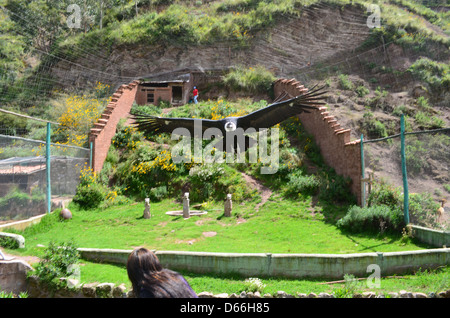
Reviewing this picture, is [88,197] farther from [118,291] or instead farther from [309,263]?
[309,263]

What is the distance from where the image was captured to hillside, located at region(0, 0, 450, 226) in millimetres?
19891

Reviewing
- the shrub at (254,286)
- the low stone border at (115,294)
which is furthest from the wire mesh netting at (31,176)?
the shrub at (254,286)

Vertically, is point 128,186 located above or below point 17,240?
above

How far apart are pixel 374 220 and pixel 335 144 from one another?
4.37m

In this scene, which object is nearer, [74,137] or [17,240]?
[17,240]

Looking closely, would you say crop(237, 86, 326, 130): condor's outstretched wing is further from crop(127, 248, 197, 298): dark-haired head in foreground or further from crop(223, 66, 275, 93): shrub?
crop(127, 248, 197, 298): dark-haired head in foreground

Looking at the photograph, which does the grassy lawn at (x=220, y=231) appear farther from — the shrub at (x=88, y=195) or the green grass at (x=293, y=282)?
the green grass at (x=293, y=282)

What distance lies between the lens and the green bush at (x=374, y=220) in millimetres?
8273

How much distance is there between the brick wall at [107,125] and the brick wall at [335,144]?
776cm

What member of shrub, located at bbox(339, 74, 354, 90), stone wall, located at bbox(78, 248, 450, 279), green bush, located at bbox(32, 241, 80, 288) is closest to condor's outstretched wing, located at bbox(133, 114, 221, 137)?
stone wall, located at bbox(78, 248, 450, 279)

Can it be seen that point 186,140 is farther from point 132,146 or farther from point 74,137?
point 74,137

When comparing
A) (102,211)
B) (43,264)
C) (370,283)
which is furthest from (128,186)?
(370,283)

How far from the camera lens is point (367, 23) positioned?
918 inches

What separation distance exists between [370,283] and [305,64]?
19334 millimetres
